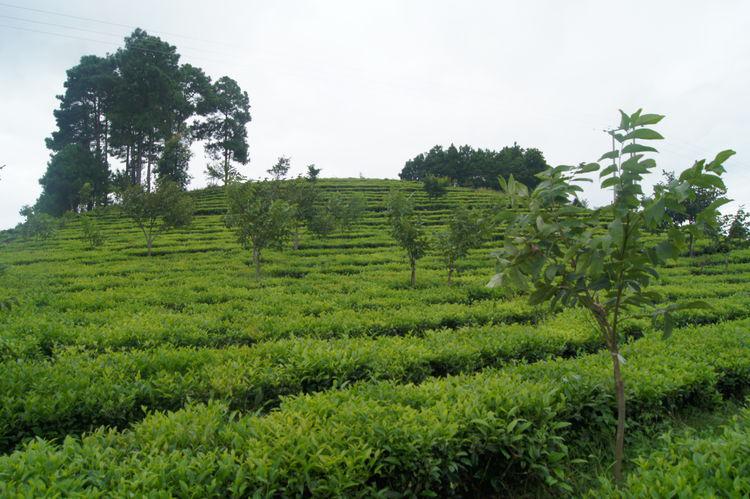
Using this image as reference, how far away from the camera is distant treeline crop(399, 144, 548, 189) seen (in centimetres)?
5581

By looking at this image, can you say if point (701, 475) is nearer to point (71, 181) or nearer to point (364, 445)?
point (364, 445)

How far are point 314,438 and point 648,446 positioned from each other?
335 centimetres

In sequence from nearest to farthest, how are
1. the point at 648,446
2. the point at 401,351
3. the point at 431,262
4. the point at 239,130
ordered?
the point at 648,446 < the point at 401,351 < the point at 431,262 < the point at 239,130

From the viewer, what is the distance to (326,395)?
4.24 meters

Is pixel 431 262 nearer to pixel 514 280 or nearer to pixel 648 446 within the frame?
pixel 648 446

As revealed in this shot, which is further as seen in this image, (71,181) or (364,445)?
(71,181)

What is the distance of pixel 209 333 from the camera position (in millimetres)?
8039

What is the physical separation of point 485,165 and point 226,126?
33215 mm

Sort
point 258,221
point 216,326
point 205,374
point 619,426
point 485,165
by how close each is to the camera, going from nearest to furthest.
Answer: point 619,426 < point 205,374 < point 216,326 < point 258,221 < point 485,165

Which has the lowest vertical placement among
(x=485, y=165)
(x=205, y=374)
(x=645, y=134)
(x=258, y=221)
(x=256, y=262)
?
(x=205, y=374)

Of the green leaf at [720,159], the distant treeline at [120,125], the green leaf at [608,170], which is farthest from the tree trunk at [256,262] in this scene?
the distant treeline at [120,125]

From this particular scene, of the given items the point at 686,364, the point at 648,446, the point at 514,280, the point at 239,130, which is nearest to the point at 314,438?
the point at 514,280

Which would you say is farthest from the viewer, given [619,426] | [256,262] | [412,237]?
[256,262]

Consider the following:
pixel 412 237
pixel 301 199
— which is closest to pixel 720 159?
pixel 412 237
